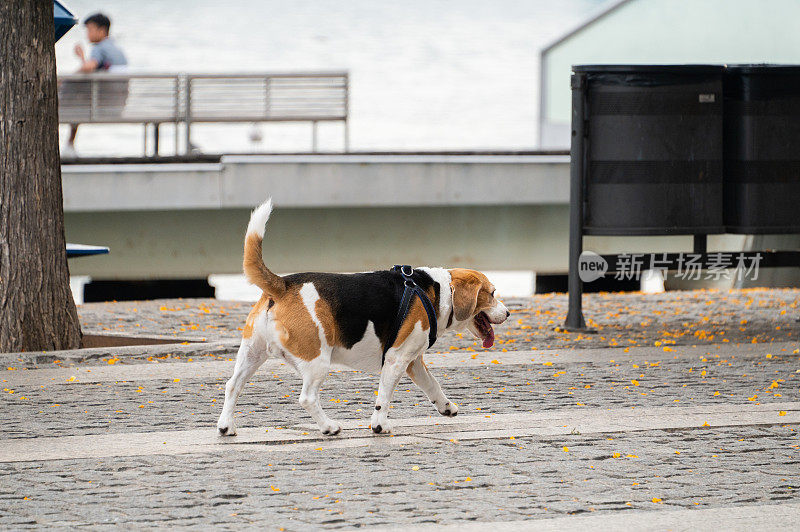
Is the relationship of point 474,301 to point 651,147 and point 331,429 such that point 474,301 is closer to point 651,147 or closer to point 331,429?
point 331,429

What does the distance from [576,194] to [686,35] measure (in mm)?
8301

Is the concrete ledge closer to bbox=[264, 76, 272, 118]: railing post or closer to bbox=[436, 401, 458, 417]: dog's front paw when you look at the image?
bbox=[264, 76, 272, 118]: railing post

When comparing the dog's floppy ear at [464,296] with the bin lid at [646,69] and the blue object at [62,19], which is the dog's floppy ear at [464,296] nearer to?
the bin lid at [646,69]

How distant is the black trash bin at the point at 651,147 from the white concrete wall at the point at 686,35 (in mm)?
7412

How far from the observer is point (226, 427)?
263 inches

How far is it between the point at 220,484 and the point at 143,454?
78cm

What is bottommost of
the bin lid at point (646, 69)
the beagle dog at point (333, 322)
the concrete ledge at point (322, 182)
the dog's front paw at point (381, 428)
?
the dog's front paw at point (381, 428)

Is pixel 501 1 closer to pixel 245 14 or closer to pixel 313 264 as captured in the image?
pixel 245 14

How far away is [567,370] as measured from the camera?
9031mm

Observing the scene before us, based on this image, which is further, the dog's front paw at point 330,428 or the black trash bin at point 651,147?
the black trash bin at point 651,147

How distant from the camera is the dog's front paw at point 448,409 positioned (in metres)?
7.26

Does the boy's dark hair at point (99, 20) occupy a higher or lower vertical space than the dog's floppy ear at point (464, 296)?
higher

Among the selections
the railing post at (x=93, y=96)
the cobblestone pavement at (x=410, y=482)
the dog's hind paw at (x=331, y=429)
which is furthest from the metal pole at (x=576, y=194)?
the railing post at (x=93, y=96)

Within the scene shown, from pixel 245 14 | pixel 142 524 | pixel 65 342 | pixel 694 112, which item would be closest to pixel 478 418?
pixel 142 524
